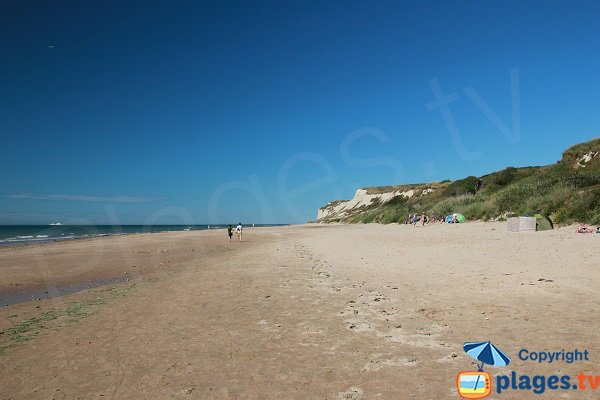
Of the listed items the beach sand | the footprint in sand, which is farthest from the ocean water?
the footprint in sand

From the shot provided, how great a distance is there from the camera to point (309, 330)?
6.27 metres

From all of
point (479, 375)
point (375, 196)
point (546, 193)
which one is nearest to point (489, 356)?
point (479, 375)

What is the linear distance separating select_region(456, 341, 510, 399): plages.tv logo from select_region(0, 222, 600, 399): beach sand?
118 mm

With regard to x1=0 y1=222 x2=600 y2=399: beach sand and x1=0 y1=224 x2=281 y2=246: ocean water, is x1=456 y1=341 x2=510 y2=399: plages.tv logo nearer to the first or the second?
x1=0 y1=222 x2=600 y2=399: beach sand

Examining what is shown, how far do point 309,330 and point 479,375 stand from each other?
9.34 feet

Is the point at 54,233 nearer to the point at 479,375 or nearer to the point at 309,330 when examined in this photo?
the point at 309,330

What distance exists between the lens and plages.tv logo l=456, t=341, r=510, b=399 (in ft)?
12.8

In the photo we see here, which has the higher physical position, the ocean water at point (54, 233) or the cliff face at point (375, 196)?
the cliff face at point (375, 196)

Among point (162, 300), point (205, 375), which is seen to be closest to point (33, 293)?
point (162, 300)

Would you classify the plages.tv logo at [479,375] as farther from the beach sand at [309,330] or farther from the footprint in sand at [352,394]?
the footprint in sand at [352,394]

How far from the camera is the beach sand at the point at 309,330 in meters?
4.39

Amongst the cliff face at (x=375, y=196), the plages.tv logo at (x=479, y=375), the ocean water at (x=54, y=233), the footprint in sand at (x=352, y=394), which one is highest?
the cliff face at (x=375, y=196)

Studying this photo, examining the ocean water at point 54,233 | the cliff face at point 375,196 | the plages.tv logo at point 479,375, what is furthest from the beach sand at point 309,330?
the cliff face at point 375,196

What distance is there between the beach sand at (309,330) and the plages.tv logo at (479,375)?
12 centimetres
